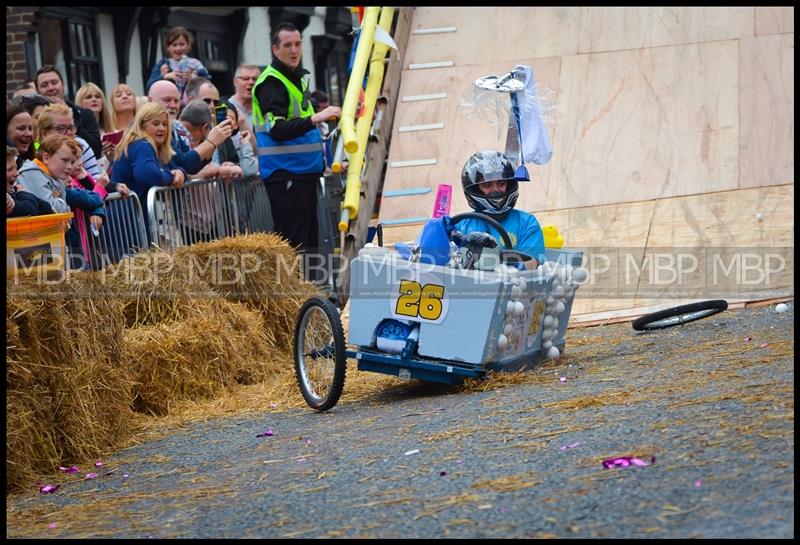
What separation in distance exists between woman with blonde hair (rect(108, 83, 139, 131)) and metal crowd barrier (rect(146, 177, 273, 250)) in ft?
3.19

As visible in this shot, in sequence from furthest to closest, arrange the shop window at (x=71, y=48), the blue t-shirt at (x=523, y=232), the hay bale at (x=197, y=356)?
the shop window at (x=71, y=48), the hay bale at (x=197, y=356), the blue t-shirt at (x=523, y=232)

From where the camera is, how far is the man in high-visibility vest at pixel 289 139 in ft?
37.1

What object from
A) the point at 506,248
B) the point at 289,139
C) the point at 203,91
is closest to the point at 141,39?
the point at 203,91

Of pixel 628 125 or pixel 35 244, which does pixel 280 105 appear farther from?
pixel 35 244

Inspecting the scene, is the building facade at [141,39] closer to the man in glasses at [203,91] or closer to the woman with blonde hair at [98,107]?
the man in glasses at [203,91]

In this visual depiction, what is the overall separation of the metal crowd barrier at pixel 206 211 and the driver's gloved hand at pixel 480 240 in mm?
3100

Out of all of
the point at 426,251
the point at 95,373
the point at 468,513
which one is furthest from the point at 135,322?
the point at 468,513

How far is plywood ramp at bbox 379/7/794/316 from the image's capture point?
1189cm

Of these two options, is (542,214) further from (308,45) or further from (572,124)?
(308,45)

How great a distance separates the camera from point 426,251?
7.66 m

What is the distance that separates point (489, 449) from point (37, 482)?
2269mm

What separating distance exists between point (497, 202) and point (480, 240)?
0.64 m

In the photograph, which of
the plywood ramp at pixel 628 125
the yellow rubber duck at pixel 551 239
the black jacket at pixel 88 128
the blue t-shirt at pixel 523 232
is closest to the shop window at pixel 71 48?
the plywood ramp at pixel 628 125

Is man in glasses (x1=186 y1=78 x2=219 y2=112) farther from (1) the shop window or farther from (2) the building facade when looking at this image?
(1) the shop window
